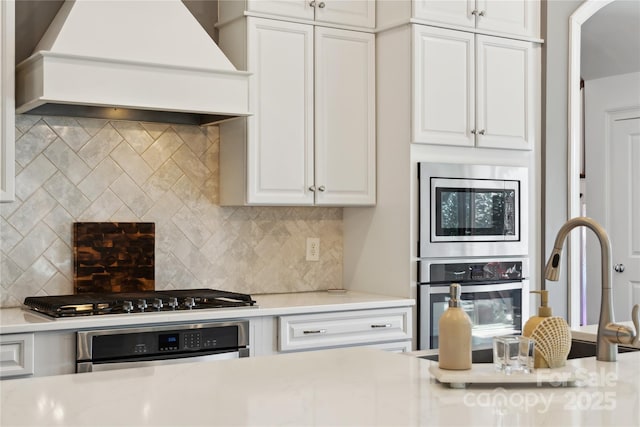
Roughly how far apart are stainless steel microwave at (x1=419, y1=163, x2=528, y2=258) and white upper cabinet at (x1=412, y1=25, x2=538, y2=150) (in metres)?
0.16

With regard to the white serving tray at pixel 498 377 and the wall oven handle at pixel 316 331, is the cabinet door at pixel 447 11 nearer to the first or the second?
the wall oven handle at pixel 316 331

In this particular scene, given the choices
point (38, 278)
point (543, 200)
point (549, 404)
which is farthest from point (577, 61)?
point (549, 404)

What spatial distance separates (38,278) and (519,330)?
2.43 metres

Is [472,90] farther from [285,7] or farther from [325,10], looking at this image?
[285,7]

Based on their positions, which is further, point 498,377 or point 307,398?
point 498,377

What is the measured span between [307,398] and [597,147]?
16.1 ft

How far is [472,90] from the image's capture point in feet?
13.8

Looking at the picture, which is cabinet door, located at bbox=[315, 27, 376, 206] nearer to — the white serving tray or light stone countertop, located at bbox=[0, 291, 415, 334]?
light stone countertop, located at bbox=[0, 291, 415, 334]

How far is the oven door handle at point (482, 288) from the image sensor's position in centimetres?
409

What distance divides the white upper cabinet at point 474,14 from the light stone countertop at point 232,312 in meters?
1.40

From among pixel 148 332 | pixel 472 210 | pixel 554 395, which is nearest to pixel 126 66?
pixel 148 332

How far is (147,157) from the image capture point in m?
3.91

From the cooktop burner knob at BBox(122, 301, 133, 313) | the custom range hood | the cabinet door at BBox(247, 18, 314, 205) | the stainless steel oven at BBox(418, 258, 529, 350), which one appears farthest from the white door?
the cooktop burner knob at BBox(122, 301, 133, 313)

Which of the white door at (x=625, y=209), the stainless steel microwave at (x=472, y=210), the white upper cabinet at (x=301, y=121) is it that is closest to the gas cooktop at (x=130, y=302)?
the white upper cabinet at (x=301, y=121)
